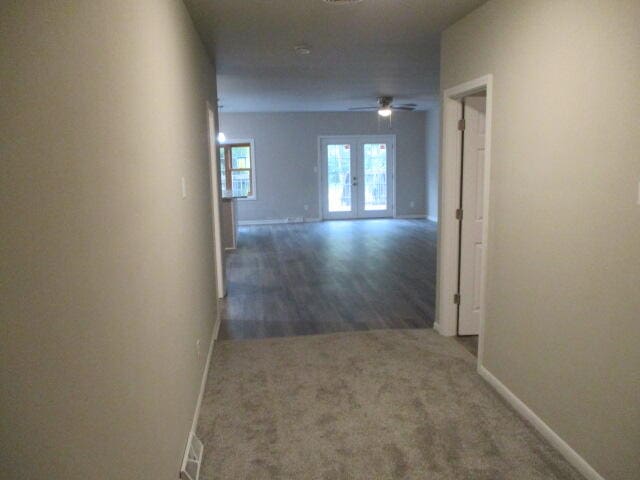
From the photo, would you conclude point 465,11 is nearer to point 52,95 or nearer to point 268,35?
point 268,35

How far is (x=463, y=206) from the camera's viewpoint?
4086 mm

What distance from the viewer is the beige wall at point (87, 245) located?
0.85 meters

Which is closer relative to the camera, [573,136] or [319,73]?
[573,136]

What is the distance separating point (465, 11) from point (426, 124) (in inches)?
339

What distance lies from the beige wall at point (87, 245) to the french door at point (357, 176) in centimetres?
952

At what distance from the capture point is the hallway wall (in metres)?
11.3

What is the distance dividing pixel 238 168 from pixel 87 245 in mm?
10478

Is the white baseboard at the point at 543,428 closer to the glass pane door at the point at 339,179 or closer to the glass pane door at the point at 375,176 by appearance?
the glass pane door at the point at 339,179

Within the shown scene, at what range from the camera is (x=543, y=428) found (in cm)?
268

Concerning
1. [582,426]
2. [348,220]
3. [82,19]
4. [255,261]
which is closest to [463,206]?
[582,426]

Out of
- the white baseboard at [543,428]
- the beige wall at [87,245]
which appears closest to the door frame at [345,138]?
the white baseboard at [543,428]

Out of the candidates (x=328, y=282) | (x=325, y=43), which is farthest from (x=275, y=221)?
(x=325, y=43)

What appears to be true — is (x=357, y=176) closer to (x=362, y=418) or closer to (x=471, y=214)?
(x=471, y=214)

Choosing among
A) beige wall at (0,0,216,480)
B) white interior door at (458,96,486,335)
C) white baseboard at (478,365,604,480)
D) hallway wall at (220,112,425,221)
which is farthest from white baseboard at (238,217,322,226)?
beige wall at (0,0,216,480)
